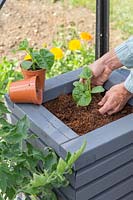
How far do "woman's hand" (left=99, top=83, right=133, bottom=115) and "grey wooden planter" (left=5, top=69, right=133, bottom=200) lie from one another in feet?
0.20

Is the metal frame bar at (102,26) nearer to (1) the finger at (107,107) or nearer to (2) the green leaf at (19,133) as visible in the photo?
(1) the finger at (107,107)

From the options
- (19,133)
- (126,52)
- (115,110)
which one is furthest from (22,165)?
(126,52)

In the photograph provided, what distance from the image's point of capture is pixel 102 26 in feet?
5.82

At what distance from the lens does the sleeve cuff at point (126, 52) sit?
139cm

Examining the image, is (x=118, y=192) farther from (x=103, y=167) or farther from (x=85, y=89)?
(x=85, y=89)

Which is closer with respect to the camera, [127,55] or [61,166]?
[61,166]

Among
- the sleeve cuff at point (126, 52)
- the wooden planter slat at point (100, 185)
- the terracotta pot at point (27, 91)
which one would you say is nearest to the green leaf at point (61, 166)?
the wooden planter slat at point (100, 185)

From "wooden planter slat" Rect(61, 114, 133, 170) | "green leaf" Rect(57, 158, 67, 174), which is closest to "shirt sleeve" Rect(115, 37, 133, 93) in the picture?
"wooden planter slat" Rect(61, 114, 133, 170)

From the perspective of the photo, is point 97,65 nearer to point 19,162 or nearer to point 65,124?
point 65,124

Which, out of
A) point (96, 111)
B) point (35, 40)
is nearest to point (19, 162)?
point (96, 111)

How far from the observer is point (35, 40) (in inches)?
95.0

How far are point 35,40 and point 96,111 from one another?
1.03 m

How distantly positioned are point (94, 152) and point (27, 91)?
264 mm

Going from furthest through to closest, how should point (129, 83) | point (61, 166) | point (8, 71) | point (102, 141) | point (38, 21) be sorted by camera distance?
point (38, 21)
point (8, 71)
point (129, 83)
point (102, 141)
point (61, 166)
